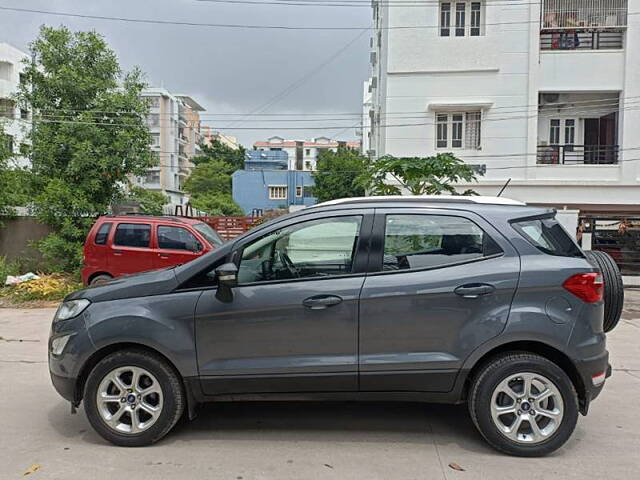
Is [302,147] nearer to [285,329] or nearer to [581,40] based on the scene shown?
[581,40]

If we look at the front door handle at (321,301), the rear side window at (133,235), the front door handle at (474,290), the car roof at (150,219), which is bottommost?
the front door handle at (321,301)

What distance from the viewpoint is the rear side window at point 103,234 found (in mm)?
10117

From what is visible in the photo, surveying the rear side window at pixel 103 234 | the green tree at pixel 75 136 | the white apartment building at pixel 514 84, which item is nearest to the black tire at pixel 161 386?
the rear side window at pixel 103 234

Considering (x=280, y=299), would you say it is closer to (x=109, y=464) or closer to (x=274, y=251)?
(x=274, y=251)

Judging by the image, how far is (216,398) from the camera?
153 inches

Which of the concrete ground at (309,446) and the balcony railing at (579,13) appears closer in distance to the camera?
the concrete ground at (309,446)

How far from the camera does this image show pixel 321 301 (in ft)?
12.2

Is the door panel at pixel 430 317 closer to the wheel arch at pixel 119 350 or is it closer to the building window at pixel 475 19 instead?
the wheel arch at pixel 119 350

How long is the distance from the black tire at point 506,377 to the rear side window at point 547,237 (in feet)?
2.51

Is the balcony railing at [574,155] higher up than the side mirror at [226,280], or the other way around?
the balcony railing at [574,155]

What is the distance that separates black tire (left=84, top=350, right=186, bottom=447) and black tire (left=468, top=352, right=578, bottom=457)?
7.03 ft

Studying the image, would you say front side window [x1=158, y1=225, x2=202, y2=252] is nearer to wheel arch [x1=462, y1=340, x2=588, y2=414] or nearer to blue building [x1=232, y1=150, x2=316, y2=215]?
wheel arch [x1=462, y1=340, x2=588, y2=414]

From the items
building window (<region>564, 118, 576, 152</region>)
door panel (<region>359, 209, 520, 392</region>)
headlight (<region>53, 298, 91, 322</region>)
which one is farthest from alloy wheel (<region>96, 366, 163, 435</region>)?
building window (<region>564, 118, 576, 152</region>)

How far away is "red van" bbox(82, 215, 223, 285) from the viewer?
32.6 feet
